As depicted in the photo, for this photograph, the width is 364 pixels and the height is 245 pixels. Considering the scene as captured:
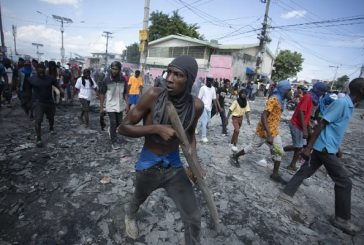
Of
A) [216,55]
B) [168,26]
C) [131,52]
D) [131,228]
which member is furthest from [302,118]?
[131,52]

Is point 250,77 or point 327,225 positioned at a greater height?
point 250,77

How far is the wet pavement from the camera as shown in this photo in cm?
281

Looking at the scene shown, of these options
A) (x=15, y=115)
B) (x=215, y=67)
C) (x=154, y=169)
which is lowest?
(x=15, y=115)

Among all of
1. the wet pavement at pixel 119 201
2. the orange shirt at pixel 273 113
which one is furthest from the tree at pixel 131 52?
the orange shirt at pixel 273 113

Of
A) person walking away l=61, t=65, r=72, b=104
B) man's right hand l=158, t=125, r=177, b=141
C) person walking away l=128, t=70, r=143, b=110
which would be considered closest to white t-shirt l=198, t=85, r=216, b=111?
person walking away l=128, t=70, r=143, b=110

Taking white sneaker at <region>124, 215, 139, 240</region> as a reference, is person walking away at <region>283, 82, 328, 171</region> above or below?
above

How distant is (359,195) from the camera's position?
15.3 ft

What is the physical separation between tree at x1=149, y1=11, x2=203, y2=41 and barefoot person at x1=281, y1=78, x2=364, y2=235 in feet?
134

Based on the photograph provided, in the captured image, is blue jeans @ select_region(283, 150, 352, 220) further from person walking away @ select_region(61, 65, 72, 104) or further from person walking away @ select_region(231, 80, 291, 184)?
person walking away @ select_region(61, 65, 72, 104)

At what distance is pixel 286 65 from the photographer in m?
41.4

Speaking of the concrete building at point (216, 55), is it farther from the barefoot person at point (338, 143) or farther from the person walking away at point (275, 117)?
the barefoot person at point (338, 143)

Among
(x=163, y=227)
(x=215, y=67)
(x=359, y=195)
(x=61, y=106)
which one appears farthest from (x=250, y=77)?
(x=163, y=227)

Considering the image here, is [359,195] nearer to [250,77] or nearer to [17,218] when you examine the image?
[17,218]

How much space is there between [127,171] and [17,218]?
1.90 metres
